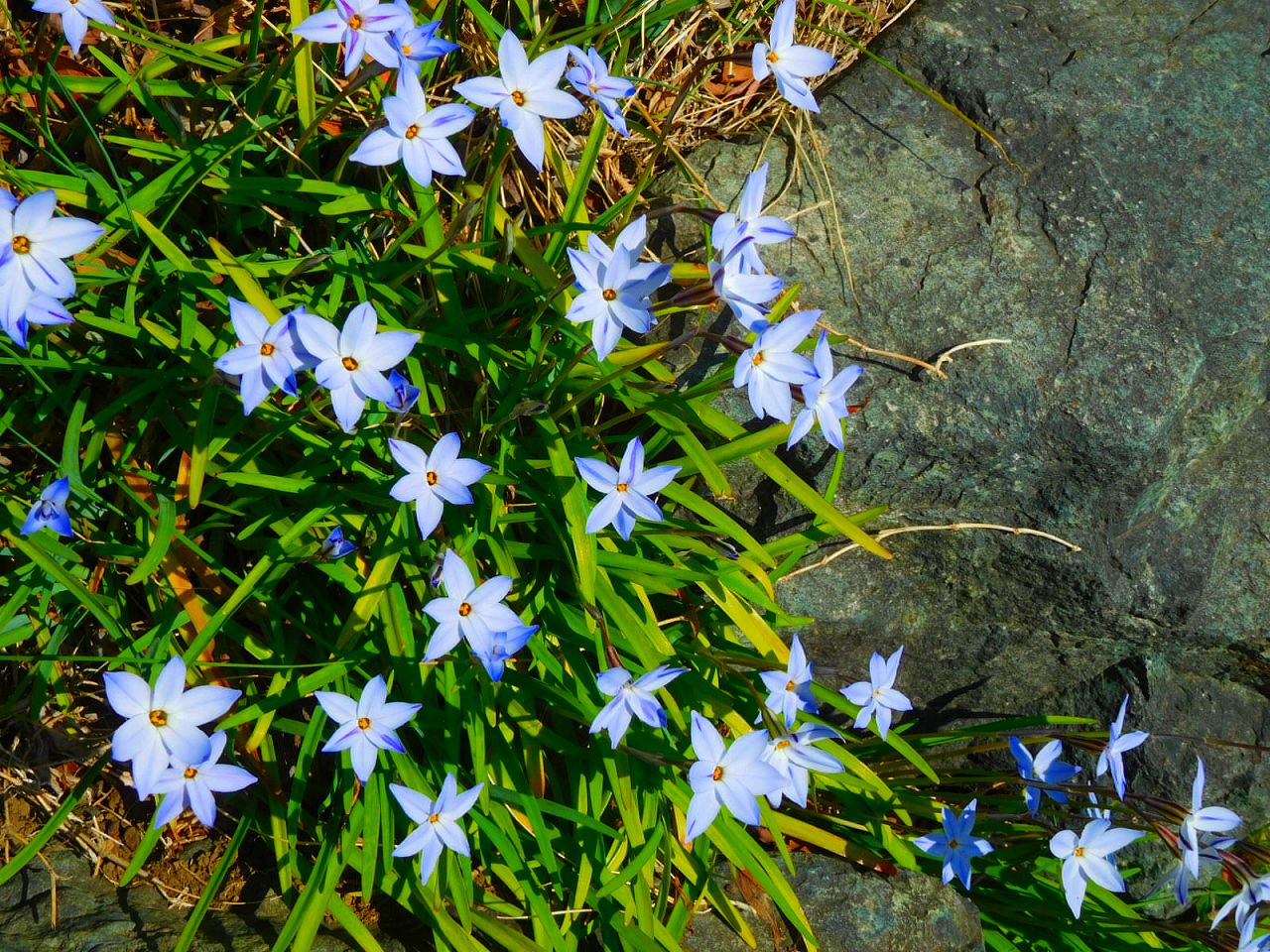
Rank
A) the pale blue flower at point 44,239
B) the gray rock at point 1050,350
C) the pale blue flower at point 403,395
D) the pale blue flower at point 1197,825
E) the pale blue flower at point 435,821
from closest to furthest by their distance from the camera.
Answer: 1. the pale blue flower at point 44,239
2. the pale blue flower at point 403,395
3. the pale blue flower at point 435,821
4. the pale blue flower at point 1197,825
5. the gray rock at point 1050,350

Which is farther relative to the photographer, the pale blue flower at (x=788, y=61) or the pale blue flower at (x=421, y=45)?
the pale blue flower at (x=788, y=61)

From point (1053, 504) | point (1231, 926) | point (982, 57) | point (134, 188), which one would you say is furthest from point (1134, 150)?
point (134, 188)

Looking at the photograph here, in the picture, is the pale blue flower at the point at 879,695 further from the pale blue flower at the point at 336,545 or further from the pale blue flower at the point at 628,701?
the pale blue flower at the point at 336,545

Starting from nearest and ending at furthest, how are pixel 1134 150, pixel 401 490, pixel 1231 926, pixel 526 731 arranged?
pixel 401 490, pixel 526 731, pixel 1231 926, pixel 1134 150

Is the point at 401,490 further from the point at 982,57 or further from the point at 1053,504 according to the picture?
the point at 982,57

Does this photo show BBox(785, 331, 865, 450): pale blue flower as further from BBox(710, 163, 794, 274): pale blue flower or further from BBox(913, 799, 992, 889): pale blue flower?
BBox(913, 799, 992, 889): pale blue flower

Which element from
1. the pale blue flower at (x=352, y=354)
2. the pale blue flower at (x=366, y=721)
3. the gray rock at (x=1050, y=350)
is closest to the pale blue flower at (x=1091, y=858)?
the gray rock at (x=1050, y=350)
